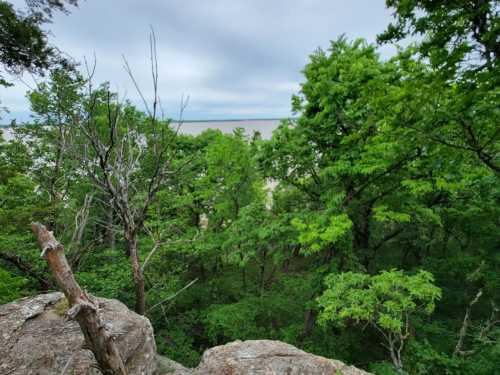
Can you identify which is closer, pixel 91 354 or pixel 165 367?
pixel 91 354

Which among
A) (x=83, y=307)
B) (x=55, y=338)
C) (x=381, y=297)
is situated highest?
(x=83, y=307)

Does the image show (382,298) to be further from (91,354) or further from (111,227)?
(111,227)

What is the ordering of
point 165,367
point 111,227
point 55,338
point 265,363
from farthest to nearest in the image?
point 165,367
point 111,227
point 55,338
point 265,363

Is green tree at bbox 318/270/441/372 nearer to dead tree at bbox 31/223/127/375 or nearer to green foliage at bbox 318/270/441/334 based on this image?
green foliage at bbox 318/270/441/334

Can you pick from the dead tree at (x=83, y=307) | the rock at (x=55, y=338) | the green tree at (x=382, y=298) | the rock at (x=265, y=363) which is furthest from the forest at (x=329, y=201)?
the dead tree at (x=83, y=307)

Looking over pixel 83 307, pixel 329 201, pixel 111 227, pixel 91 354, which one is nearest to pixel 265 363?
pixel 91 354

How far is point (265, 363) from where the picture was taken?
4.91 metres

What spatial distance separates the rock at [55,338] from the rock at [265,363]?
4.52 feet

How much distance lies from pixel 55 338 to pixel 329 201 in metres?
7.23

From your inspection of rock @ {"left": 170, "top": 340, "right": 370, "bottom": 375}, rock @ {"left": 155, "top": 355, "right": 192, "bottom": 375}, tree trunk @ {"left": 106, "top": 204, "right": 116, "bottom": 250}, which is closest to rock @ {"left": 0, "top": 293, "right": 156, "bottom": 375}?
rock @ {"left": 155, "top": 355, "right": 192, "bottom": 375}

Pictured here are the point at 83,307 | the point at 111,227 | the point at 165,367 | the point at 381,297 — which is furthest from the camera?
the point at 165,367

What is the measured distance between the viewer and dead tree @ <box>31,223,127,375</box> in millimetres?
3078

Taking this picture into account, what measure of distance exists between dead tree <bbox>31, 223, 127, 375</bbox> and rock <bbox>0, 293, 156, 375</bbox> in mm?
1824

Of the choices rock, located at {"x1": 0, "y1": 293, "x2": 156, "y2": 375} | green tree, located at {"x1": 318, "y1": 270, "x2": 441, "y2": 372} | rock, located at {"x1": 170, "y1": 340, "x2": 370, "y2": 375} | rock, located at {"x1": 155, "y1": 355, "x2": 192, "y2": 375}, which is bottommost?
rock, located at {"x1": 155, "y1": 355, "x2": 192, "y2": 375}
